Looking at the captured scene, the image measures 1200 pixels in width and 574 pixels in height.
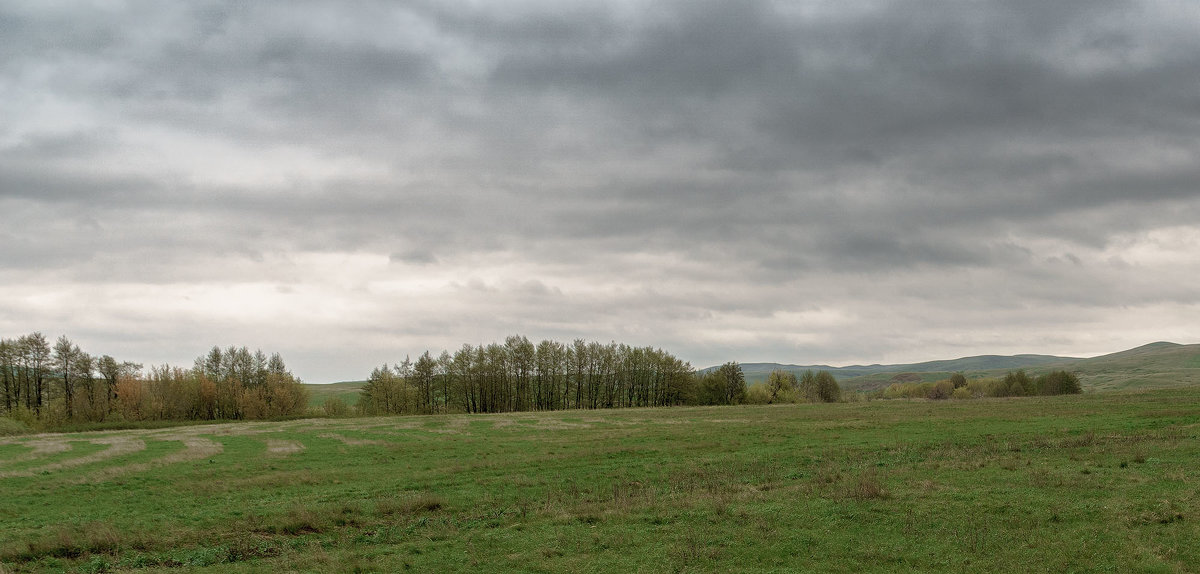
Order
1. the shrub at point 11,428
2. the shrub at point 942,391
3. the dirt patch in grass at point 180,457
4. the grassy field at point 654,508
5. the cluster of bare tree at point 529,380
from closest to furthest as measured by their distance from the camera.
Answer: the grassy field at point 654,508 → the dirt patch in grass at point 180,457 → the shrub at point 11,428 → the cluster of bare tree at point 529,380 → the shrub at point 942,391

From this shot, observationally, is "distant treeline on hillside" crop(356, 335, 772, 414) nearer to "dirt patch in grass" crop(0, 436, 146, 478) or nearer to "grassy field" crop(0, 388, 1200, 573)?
"dirt patch in grass" crop(0, 436, 146, 478)

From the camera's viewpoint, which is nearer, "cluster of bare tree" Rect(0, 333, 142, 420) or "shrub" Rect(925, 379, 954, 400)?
"cluster of bare tree" Rect(0, 333, 142, 420)

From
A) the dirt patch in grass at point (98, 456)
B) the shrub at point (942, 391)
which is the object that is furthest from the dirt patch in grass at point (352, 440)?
the shrub at point (942, 391)

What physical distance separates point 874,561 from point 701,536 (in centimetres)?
453

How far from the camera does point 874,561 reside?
48.6 ft

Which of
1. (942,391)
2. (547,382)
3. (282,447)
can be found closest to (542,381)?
(547,382)

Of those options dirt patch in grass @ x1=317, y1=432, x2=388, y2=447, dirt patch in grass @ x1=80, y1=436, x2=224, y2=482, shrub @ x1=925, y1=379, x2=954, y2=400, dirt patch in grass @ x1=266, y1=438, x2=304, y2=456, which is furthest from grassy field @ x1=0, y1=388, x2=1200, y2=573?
shrub @ x1=925, y1=379, x2=954, y2=400

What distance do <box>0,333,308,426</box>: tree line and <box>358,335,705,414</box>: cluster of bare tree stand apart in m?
20.8

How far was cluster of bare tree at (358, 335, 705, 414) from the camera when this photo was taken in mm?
134788

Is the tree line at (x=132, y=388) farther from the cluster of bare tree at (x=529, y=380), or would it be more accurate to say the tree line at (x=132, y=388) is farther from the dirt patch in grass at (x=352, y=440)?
the dirt patch in grass at (x=352, y=440)

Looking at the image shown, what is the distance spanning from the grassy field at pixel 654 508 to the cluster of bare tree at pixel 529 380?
91274mm

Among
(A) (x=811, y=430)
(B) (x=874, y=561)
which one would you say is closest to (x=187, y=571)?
(B) (x=874, y=561)

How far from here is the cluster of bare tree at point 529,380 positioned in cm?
13479

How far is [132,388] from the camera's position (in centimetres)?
11644
